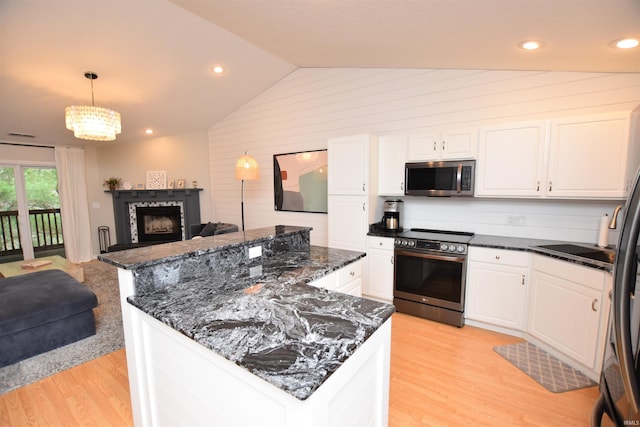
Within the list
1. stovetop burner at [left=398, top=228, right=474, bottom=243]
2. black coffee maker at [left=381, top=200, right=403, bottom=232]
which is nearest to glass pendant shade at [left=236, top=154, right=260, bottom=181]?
black coffee maker at [left=381, top=200, right=403, bottom=232]

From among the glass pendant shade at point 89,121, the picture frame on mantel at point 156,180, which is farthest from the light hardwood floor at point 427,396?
the picture frame on mantel at point 156,180

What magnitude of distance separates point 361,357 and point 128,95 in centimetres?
485

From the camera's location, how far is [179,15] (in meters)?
2.92

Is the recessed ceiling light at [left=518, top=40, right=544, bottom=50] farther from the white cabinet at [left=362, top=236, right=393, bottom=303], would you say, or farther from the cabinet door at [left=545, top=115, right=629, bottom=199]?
the white cabinet at [left=362, top=236, right=393, bottom=303]

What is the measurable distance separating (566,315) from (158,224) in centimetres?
708

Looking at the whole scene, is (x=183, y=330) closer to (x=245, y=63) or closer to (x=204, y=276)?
(x=204, y=276)

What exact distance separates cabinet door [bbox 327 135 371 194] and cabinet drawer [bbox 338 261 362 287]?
1373 millimetres

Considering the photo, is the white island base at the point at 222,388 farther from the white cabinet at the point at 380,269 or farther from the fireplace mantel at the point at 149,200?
the fireplace mantel at the point at 149,200

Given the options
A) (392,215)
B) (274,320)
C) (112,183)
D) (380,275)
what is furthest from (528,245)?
(112,183)

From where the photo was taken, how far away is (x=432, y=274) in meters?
3.03

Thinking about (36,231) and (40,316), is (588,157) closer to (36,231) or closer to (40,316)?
(40,316)

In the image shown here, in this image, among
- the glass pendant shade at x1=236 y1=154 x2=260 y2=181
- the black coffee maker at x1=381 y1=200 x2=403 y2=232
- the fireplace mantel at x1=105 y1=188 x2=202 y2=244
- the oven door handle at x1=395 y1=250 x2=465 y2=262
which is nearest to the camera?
the oven door handle at x1=395 y1=250 x2=465 y2=262

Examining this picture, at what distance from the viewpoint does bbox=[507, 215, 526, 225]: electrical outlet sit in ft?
9.88

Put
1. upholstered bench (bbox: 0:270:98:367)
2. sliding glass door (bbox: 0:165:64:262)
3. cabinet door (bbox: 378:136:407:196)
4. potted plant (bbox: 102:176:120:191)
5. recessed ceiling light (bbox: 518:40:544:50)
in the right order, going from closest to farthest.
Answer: recessed ceiling light (bbox: 518:40:544:50) → upholstered bench (bbox: 0:270:98:367) → cabinet door (bbox: 378:136:407:196) → sliding glass door (bbox: 0:165:64:262) → potted plant (bbox: 102:176:120:191)
